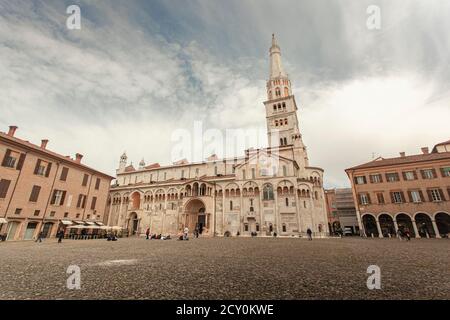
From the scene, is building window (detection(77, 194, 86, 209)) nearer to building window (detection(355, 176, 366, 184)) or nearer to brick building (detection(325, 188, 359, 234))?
building window (detection(355, 176, 366, 184))

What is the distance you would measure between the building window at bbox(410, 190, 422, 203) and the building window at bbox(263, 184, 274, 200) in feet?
70.6

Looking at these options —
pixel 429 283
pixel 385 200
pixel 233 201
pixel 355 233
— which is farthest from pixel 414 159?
pixel 429 283

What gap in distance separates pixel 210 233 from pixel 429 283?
34076 mm

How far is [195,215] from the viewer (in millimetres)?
41750

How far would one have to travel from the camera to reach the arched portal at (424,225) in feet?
98.8

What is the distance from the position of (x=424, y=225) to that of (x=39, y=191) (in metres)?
57.4

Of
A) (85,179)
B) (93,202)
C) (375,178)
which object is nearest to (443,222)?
(375,178)

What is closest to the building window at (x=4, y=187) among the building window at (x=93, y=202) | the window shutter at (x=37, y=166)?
the window shutter at (x=37, y=166)

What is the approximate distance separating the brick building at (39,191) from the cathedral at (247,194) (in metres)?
11.0

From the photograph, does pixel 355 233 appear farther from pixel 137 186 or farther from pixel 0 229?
pixel 0 229

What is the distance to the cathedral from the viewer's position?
3516 centimetres

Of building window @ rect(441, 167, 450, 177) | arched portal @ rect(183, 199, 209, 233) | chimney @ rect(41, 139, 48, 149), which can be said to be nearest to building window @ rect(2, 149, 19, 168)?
chimney @ rect(41, 139, 48, 149)

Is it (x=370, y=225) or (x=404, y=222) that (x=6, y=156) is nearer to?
(x=370, y=225)

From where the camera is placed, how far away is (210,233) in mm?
37344
